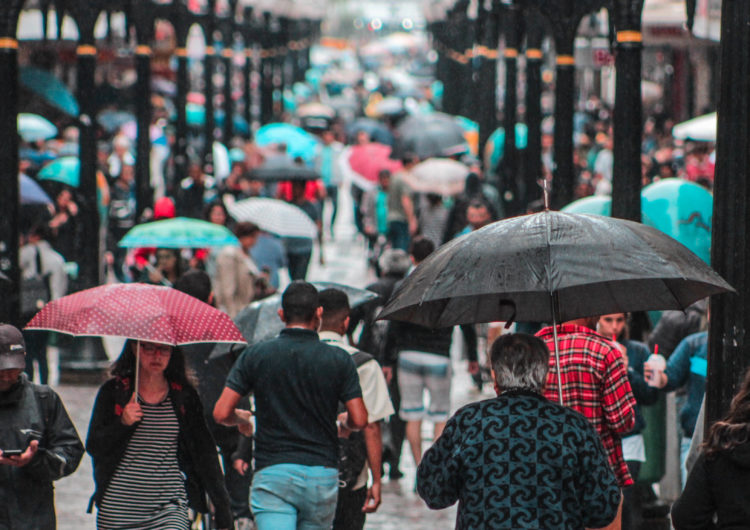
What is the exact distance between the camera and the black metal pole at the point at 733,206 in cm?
645

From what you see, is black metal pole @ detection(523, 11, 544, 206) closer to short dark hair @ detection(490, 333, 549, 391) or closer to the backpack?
the backpack

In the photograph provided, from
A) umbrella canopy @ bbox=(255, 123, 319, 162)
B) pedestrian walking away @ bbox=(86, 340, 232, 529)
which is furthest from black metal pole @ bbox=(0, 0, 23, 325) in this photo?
umbrella canopy @ bbox=(255, 123, 319, 162)

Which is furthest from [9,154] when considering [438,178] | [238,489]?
[438,178]

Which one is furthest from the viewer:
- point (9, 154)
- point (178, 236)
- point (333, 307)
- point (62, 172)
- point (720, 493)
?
point (62, 172)

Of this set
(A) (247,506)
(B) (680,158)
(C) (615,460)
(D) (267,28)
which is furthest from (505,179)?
(D) (267,28)

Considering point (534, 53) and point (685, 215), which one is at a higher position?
point (534, 53)

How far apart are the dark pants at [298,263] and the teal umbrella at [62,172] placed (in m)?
3.04

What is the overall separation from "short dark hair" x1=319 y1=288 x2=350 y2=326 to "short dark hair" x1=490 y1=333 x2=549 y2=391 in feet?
7.87

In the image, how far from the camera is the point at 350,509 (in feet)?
24.8

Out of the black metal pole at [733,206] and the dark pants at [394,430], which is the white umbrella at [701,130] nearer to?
the dark pants at [394,430]

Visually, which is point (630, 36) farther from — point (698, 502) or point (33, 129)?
point (33, 129)

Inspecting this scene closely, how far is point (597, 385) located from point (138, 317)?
1957 mm

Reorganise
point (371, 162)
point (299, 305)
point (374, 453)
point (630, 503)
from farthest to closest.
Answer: point (371, 162)
point (630, 503)
point (374, 453)
point (299, 305)

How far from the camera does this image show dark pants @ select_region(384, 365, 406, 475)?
35.0 ft
